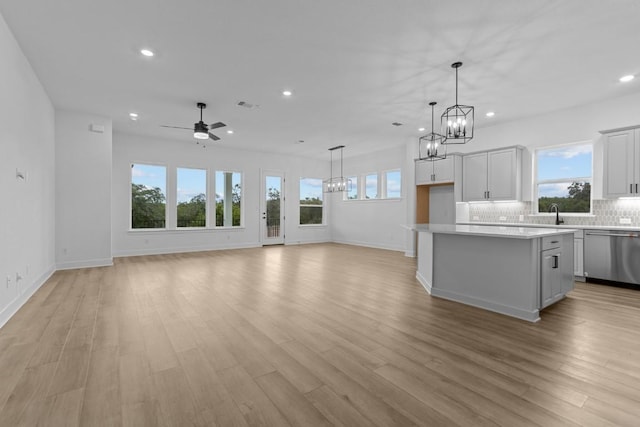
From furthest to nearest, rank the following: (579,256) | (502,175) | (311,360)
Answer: (502,175)
(579,256)
(311,360)

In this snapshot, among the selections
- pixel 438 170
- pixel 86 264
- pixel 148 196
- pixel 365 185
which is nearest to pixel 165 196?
pixel 148 196

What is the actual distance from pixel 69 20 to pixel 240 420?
4033 millimetres

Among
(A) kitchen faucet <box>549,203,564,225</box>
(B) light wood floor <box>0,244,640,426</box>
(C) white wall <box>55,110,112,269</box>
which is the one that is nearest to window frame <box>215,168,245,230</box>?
(C) white wall <box>55,110,112,269</box>

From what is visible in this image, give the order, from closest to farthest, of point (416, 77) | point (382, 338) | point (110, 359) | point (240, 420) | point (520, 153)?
point (240, 420), point (110, 359), point (382, 338), point (416, 77), point (520, 153)

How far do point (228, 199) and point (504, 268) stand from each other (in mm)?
7704

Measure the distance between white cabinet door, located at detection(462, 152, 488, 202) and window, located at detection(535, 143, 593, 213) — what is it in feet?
3.08

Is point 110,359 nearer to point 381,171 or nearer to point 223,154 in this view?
point 223,154

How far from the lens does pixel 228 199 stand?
30.4 ft

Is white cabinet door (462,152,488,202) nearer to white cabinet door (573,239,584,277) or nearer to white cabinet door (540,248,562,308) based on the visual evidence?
white cabinet door (573,239,584,277)

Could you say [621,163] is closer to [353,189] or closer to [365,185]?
[365,185]

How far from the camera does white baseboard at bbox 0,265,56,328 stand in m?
3.10

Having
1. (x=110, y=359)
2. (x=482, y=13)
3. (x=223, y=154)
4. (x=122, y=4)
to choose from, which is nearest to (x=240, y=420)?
(x=110, y=359)

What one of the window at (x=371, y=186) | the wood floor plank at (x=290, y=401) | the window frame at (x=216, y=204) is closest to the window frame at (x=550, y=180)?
the window at (x=371, y=186)

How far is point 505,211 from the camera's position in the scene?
21.1 ft
